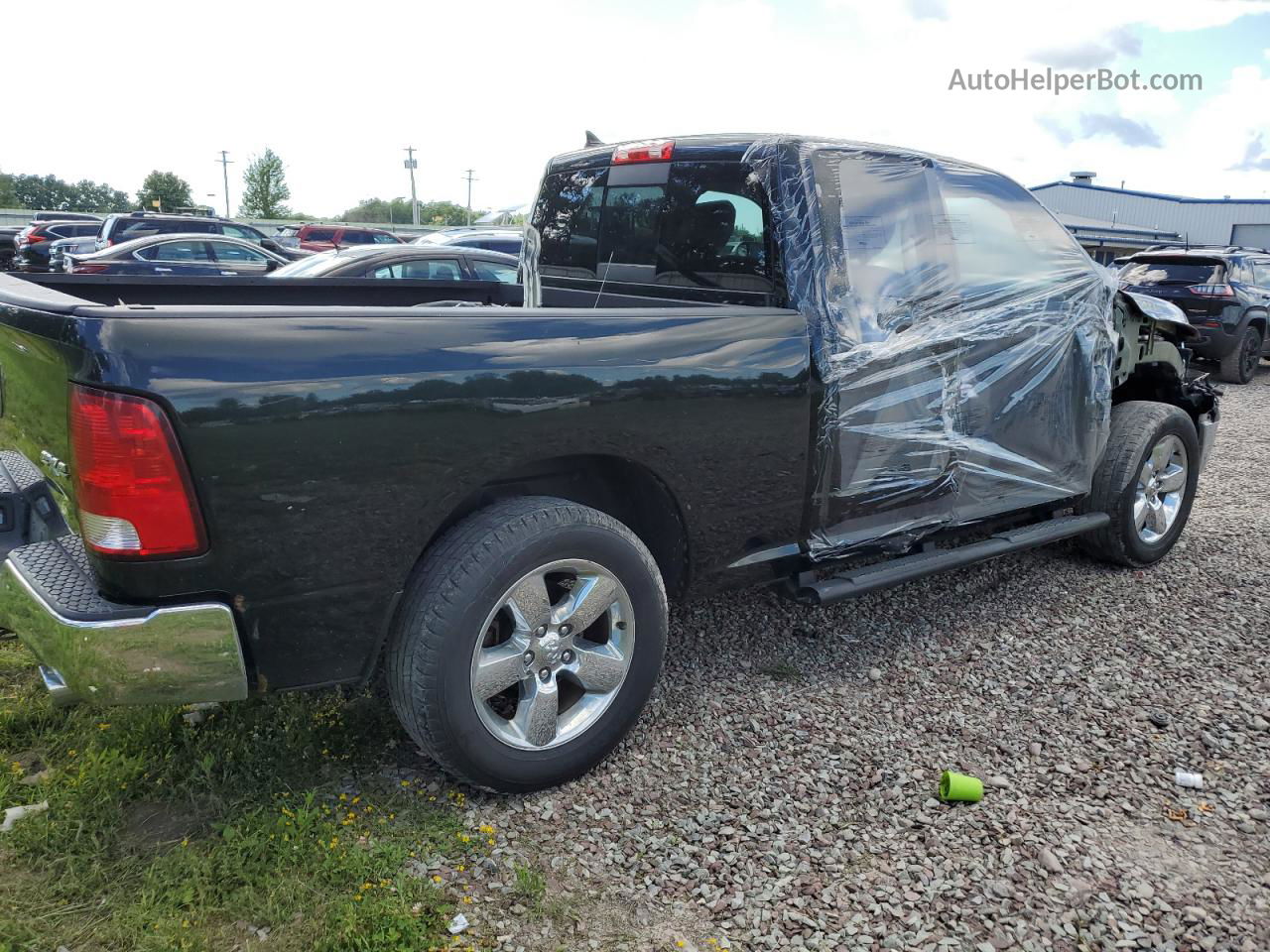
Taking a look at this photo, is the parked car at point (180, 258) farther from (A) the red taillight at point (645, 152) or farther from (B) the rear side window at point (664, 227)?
(A) the red taillight at point (645, 152)

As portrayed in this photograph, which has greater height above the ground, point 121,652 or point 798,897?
point 121,652

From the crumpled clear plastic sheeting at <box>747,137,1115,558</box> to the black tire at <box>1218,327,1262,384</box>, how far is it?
32.3ft

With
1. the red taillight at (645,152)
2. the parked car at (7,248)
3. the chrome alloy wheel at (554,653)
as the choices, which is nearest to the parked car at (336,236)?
the parked car at (7,248)

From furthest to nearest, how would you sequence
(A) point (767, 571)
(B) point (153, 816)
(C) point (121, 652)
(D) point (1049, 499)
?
(D) point (1049, 499) < (A) point (767, 571) < (B) point (153, 816) < (C) point (121, 652)

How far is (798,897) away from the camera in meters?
2.44

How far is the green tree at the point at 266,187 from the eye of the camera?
7688 cm

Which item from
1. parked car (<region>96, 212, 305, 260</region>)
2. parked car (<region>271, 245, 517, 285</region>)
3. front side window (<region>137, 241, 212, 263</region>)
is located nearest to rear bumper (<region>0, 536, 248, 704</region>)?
parked car (<region>271, 245, 517, 285</region>)

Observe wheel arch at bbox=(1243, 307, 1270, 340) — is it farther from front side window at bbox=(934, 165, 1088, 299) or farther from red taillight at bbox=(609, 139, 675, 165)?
red taillight at bbox=(609, 139, 675, 165)

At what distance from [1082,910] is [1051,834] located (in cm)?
30

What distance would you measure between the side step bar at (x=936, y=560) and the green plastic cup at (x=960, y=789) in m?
0.71

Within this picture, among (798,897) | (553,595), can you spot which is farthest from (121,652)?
(798,897)

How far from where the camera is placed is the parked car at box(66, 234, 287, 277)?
43.6 feet

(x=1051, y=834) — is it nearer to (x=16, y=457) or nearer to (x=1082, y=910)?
(x=1082, y=910)

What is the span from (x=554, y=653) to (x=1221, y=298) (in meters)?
12.5
